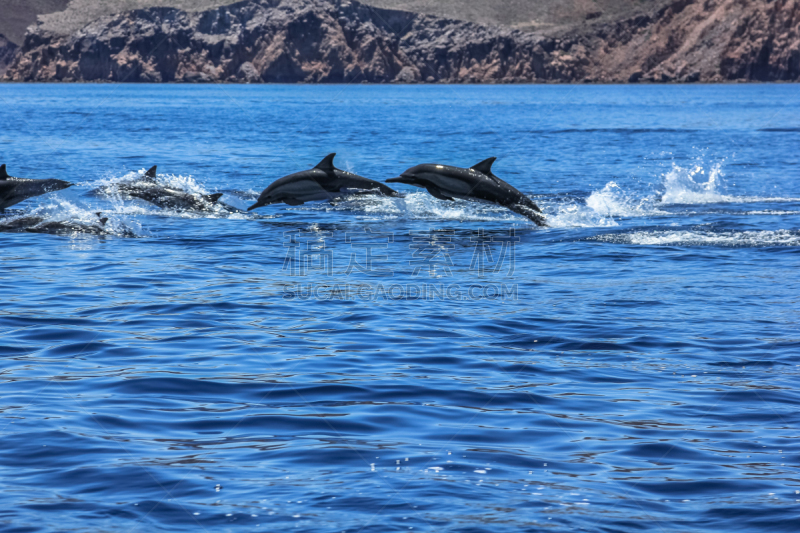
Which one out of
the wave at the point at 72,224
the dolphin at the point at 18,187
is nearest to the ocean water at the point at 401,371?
the wave at the point at 72,224

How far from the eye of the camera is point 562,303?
41.6ft

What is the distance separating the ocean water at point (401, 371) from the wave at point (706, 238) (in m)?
0.11

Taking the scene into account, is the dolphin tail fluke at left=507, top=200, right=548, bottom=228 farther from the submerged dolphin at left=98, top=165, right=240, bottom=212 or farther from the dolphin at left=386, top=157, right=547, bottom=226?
the submerged dolphin at left=98, top=165, right=240, bottom=212

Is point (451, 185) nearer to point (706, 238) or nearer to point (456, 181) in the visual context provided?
point (456, 181)

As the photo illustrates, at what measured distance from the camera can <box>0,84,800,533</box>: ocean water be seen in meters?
6.23

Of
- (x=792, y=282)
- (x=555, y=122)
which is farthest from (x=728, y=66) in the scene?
(x=792, y=282)

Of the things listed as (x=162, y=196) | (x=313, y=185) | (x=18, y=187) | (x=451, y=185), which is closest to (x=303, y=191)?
(x=313, y=185)

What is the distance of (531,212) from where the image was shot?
1939 centimetres

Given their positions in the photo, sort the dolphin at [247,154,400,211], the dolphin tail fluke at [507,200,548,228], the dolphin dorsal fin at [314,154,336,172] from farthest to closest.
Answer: the dolphin tail fluke at [507,200,548,228] → the dolphin dorsal fin at [314,154,336,172] → the dolphin at [247,154,400,211]

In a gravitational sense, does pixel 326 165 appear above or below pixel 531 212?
above

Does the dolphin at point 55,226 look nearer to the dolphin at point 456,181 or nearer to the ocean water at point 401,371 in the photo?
the ocean water at point 401,371

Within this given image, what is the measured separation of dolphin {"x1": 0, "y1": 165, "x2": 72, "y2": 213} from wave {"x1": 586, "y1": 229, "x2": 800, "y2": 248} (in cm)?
1150

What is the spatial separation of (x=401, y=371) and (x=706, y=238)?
1102 centimetres

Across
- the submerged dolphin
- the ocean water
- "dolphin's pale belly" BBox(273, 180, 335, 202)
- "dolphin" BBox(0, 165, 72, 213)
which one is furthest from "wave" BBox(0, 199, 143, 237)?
"dolphin's pale belly" BBox(273, 180, 335, 202)
